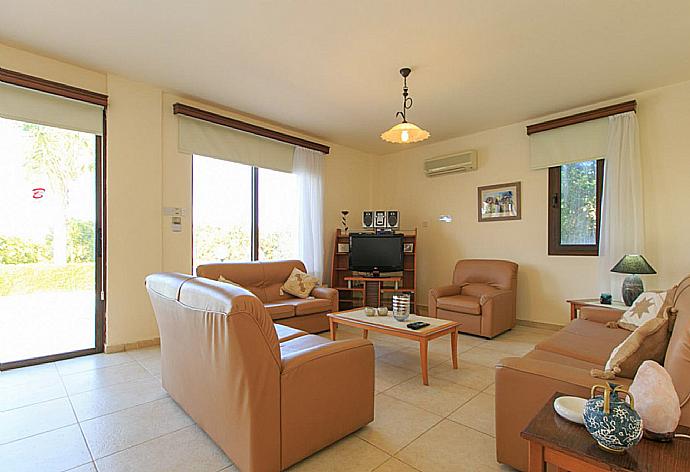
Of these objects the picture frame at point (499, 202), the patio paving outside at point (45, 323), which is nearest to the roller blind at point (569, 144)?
the picture frame at point (499, 202)

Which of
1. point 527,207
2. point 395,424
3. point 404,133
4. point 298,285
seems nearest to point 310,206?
point 298,285

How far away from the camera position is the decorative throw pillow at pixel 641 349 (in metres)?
1.62

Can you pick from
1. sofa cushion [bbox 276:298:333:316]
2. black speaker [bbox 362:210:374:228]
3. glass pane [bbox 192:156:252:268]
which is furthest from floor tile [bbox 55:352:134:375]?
black speaker [bbox 362:210:374:228]

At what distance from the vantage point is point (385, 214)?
5832mm

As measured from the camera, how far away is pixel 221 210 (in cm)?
450

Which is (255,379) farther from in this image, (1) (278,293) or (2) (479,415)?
(1) (278,293)

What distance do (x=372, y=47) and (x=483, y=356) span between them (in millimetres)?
3081

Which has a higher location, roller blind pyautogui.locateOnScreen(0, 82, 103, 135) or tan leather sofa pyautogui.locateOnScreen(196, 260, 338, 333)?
roller blind pyautogui.locateOnScreen(0, 82, 103, 135)

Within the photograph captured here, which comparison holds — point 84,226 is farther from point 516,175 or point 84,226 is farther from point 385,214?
point 516,175

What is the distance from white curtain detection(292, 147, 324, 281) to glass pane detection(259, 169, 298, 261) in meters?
0.11

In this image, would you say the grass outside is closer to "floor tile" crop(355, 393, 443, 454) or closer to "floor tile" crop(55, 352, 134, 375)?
"floor tile" crop(55, 352, 134, 375)

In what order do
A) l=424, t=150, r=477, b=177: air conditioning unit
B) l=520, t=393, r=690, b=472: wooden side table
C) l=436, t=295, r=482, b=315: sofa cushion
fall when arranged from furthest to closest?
l=424, t=150, r=477, b=177: air conditioning unit < l=436, t=295, r=482, b=315: sofa cushion < l=520, t=393, r=690, b=472: wooden side table

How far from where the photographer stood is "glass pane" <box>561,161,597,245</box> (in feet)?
13.8

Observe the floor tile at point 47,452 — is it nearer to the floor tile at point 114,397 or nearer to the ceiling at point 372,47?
the floor tile at point 114,397
